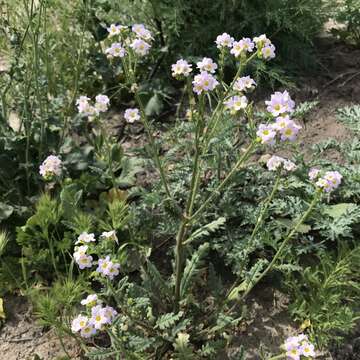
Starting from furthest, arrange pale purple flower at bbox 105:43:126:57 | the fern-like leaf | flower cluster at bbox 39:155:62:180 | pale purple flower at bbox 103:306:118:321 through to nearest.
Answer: the fern-like leaf
flower cluster at bbox 39:155:62:180
pale purple flower at bbox 105:43:126:57
pale purple flower at bbox 103:306:118:321

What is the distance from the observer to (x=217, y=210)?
2168 mm

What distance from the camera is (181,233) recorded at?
5.61 feet

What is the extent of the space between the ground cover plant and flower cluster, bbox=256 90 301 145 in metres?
0.09

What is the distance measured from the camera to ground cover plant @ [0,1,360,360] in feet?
5.46

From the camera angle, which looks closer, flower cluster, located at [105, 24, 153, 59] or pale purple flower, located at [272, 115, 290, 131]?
pale purple flower, located at [272, 115, 290, 131]

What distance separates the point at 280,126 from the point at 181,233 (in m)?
0.52

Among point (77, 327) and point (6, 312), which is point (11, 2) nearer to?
point (6, 312)

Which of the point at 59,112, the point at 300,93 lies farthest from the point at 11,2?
the point at 300,93

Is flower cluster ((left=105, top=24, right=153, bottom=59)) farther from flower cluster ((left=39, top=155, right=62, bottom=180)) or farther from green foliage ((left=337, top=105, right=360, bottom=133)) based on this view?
green foliage ((left=337, top=105, right=360, bottom=133))

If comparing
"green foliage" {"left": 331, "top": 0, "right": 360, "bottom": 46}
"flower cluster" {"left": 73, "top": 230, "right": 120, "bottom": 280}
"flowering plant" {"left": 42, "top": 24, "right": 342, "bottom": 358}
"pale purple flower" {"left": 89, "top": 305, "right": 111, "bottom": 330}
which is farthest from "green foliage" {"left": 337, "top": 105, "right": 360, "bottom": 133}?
"pale purple flower" {"left": 89, "top": 305, "right": 111, "bottom": 330}

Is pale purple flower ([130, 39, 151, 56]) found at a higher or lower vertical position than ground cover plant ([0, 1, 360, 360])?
higher

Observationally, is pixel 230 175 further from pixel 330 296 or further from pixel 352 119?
pixel 352 119

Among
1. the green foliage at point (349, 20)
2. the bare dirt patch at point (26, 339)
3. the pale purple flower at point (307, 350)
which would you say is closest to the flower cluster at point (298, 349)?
the pale purple flower at point (307, 350)

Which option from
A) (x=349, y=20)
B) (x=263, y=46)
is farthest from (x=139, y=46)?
(x=349, y=20)
